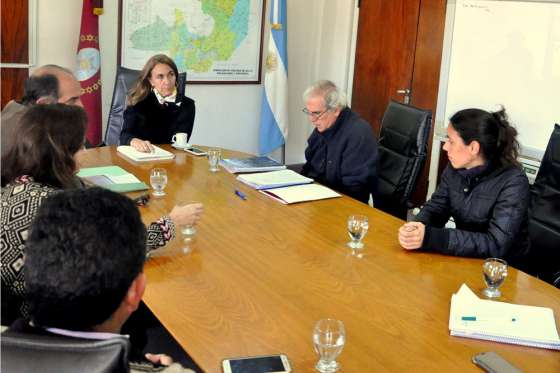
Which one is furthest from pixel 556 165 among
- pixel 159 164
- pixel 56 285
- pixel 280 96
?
pixel 280 96

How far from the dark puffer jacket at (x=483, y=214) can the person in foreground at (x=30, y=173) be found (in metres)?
0.99

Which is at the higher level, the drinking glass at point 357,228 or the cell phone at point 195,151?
the cell phone at point 195,151

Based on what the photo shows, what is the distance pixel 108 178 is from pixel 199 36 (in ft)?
8.96

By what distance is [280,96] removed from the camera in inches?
214

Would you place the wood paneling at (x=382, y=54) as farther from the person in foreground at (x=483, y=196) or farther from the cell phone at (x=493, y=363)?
the cell phone at (x=493, y=363)

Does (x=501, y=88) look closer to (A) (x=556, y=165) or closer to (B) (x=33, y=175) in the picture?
(A) (x=556, y=165)

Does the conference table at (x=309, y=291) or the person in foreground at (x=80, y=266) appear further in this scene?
the conference table at (x=309, y=291)

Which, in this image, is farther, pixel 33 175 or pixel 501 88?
pixel 501 88

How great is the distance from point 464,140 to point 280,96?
3.31 meters

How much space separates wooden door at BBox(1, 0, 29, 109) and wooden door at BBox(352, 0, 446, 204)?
2.67 metres

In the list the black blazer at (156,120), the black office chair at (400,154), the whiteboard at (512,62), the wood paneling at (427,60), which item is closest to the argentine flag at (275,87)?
the wood paneling at (427,60)

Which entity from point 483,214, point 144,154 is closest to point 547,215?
point 483,214

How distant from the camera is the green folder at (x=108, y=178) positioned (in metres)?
2.55

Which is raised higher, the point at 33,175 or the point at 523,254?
the point at 33,175
